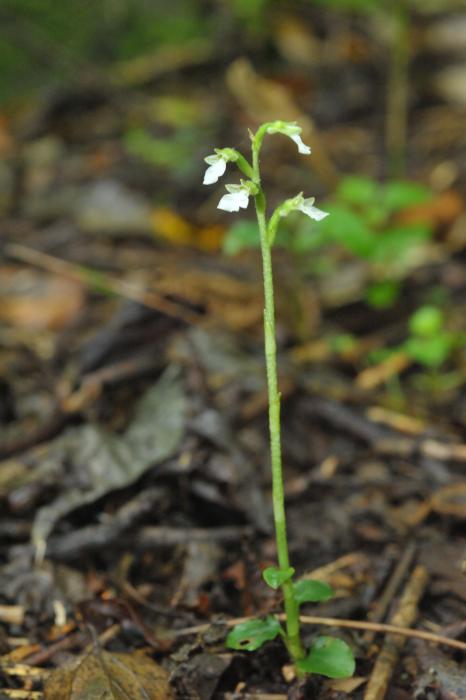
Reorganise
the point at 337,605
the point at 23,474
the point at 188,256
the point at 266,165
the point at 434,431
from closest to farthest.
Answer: the point at 337,605, the point at 23,474, the point at 434,431, the point at 188,256, the point at 266,165

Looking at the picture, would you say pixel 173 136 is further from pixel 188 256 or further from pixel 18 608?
pixel 18 608

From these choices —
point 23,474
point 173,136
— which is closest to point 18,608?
point 23,474

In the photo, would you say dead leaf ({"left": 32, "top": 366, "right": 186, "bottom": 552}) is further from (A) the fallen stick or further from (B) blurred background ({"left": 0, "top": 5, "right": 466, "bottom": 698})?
(A) the fallen stick

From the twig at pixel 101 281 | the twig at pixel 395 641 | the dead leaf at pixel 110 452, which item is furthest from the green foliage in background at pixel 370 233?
the twig at pixel 395 641

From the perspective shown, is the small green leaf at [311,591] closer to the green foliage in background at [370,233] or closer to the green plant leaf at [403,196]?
the green foliage in background at [370,233]

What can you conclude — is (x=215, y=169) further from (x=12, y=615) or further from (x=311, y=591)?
(x=12, y=615)

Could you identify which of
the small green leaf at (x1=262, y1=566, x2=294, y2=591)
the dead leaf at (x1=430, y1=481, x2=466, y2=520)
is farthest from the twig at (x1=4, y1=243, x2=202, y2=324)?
the small green leaf at (x1=262, y1=566, x2=294, y2=591)

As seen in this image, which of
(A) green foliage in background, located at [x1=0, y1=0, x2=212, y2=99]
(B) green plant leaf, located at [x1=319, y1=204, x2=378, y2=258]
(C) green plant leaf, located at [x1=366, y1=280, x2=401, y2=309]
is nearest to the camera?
(B) green plant leaf, located at [x1=319, y1=204, x2=378, y2=258]
